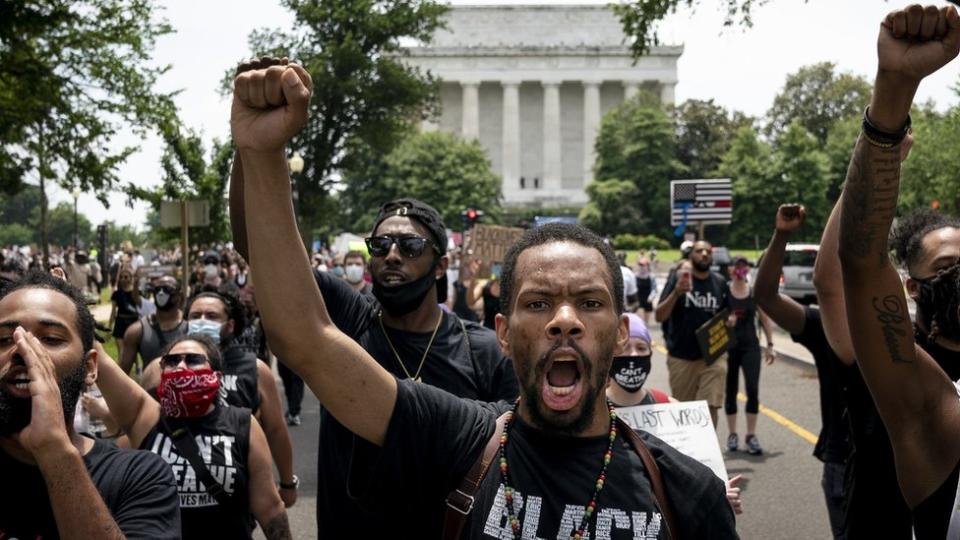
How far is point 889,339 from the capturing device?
8.74ft

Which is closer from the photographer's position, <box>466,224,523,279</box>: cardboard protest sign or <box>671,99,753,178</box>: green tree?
<box>466,224,523,279</box>: cardboard protest sign

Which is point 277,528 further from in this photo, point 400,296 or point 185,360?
point 400,296

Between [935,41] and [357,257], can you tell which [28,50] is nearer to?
[357,257]

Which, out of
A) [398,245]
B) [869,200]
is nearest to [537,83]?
[398,245]

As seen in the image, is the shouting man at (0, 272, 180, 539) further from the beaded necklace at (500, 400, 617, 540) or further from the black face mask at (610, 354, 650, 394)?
the black face mask at (610, 354, 650, 394)

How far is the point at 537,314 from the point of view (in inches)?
95.8

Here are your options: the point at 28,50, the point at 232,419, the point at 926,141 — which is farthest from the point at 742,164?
the point at 232,419

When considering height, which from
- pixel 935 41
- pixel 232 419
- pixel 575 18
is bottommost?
pixel 232 419

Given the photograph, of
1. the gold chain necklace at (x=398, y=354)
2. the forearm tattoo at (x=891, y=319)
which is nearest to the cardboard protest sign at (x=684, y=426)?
the gold chain necklace at (x=398, y=354)

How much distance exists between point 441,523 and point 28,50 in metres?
14.6

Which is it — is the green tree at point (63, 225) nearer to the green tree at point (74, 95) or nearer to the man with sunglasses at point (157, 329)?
the green tree at point (74, 95)

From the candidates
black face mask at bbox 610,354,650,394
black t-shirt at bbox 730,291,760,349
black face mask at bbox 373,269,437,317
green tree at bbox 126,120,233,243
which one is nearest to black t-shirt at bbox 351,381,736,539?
black face mask at bbox 373,269,437,317

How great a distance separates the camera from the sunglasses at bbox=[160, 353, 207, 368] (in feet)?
15.1

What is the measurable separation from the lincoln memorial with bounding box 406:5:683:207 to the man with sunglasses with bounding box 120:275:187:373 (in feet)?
301
